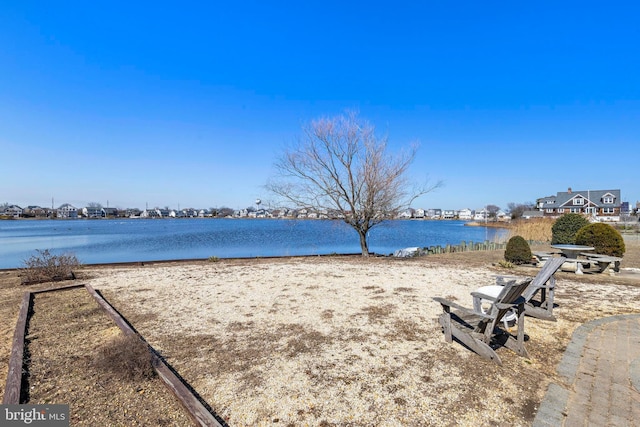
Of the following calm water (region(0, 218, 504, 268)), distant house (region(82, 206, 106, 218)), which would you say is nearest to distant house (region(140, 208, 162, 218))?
distant house (region(82, 206, 106, 218))

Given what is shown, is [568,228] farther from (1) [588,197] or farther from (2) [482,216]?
(2) [482,216]

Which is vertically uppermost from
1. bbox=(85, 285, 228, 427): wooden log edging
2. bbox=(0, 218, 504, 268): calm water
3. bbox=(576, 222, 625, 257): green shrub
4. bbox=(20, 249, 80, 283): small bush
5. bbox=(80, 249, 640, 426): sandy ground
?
bbox=(576, 222, 625, 257): green shrub

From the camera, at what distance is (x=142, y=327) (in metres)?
4.67

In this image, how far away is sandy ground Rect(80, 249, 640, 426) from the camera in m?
2.69

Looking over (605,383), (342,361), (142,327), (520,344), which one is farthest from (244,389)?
(605,383)

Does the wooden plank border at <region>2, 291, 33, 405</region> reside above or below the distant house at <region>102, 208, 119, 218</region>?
below

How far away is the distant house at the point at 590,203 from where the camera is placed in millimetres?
51469

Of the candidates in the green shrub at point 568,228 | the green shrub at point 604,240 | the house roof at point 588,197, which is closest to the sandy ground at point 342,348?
the green shrub at point 604,240

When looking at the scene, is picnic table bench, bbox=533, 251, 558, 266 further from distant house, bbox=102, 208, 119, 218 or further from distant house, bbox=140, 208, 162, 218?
distant house, bbox=140, 208, 162, 218

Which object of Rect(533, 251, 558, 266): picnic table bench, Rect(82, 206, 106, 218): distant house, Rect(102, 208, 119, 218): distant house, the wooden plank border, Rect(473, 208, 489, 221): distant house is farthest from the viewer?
Rect(102, 208, 119, 218): distant house

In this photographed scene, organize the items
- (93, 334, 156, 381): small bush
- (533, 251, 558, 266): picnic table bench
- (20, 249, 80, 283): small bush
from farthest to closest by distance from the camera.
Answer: (533, 251, 558, 266): picnic table bench
(20, 249, 80, 283): small bush
(93, 334, 156, 381): small bush

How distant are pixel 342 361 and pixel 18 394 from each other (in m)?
2.95

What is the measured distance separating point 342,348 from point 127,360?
7.65ft

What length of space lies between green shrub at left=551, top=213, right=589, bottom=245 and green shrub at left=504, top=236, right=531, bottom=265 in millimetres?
5574
